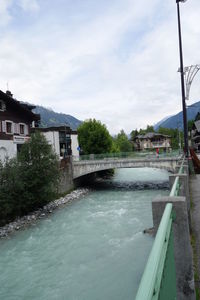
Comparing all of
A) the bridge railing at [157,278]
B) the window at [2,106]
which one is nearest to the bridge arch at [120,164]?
the window at [2,106]

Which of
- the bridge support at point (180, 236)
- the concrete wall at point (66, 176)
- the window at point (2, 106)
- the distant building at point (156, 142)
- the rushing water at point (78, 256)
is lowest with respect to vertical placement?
the rushing water at point (78, 256)

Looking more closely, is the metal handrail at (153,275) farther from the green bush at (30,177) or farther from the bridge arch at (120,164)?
the bridge arch at (120,164)

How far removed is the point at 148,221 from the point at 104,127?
34334mm

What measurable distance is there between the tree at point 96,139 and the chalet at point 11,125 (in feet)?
67.0

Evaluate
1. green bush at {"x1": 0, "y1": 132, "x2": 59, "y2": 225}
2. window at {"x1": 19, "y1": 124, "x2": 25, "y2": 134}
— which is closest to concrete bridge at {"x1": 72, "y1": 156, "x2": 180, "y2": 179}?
window at {"x1": 19, "y1": 124, "x2": 25, "y2": 134}

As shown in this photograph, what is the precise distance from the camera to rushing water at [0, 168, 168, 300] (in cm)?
925

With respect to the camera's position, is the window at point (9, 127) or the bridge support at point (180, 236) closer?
the bridge support at point (180, 236)

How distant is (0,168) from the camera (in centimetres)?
1836

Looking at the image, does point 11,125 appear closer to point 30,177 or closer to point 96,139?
point 30,177

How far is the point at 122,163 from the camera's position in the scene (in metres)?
30.5

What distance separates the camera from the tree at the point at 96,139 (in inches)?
1886

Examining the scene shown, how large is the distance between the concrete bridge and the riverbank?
507 cm

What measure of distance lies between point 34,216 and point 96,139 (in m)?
29.9

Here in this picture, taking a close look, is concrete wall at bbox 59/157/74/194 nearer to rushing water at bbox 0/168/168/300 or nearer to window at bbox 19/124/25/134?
window at bbox 19/124/25/134
